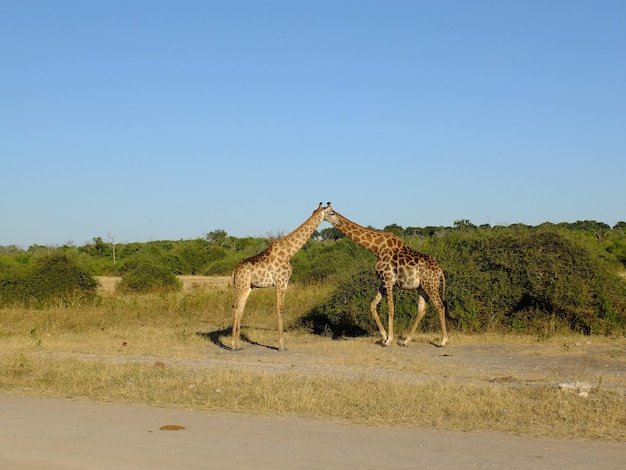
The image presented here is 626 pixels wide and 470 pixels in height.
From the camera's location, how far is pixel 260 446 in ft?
26.4

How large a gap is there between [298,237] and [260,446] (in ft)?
31.6

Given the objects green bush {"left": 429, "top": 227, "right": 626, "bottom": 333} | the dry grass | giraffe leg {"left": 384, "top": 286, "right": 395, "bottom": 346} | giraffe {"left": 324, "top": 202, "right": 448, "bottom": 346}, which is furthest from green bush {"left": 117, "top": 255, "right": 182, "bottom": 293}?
giraffe leg {"left": 384, "top": 286, "right": 395, "bottom": 346}

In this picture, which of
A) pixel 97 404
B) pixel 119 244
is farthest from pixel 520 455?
pixel 119 244

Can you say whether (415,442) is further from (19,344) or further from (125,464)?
(19,344)

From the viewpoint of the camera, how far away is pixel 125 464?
24.5 ft

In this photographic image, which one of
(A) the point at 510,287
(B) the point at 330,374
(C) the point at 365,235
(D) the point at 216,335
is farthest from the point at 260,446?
(A) the point at 510,287

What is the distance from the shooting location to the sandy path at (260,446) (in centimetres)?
740

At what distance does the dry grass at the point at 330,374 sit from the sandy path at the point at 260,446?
54 centimetres

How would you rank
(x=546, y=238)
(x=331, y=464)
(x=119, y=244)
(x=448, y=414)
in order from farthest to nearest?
(x=119, y=244) < (x=546, y=238) < (x=448, y=414) < (x=331, y=464)

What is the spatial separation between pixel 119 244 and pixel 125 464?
59.1 meters

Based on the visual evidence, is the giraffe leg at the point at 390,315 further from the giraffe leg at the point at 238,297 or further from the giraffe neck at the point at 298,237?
the giraffe leg at the point at 238,297

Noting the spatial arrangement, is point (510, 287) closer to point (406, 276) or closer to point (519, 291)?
point (519, 291)

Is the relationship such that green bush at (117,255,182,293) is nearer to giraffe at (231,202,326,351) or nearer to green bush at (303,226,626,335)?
green bush at (303,226,626,335)

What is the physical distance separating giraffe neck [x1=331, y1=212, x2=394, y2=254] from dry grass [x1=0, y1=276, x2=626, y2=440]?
2164 mm
